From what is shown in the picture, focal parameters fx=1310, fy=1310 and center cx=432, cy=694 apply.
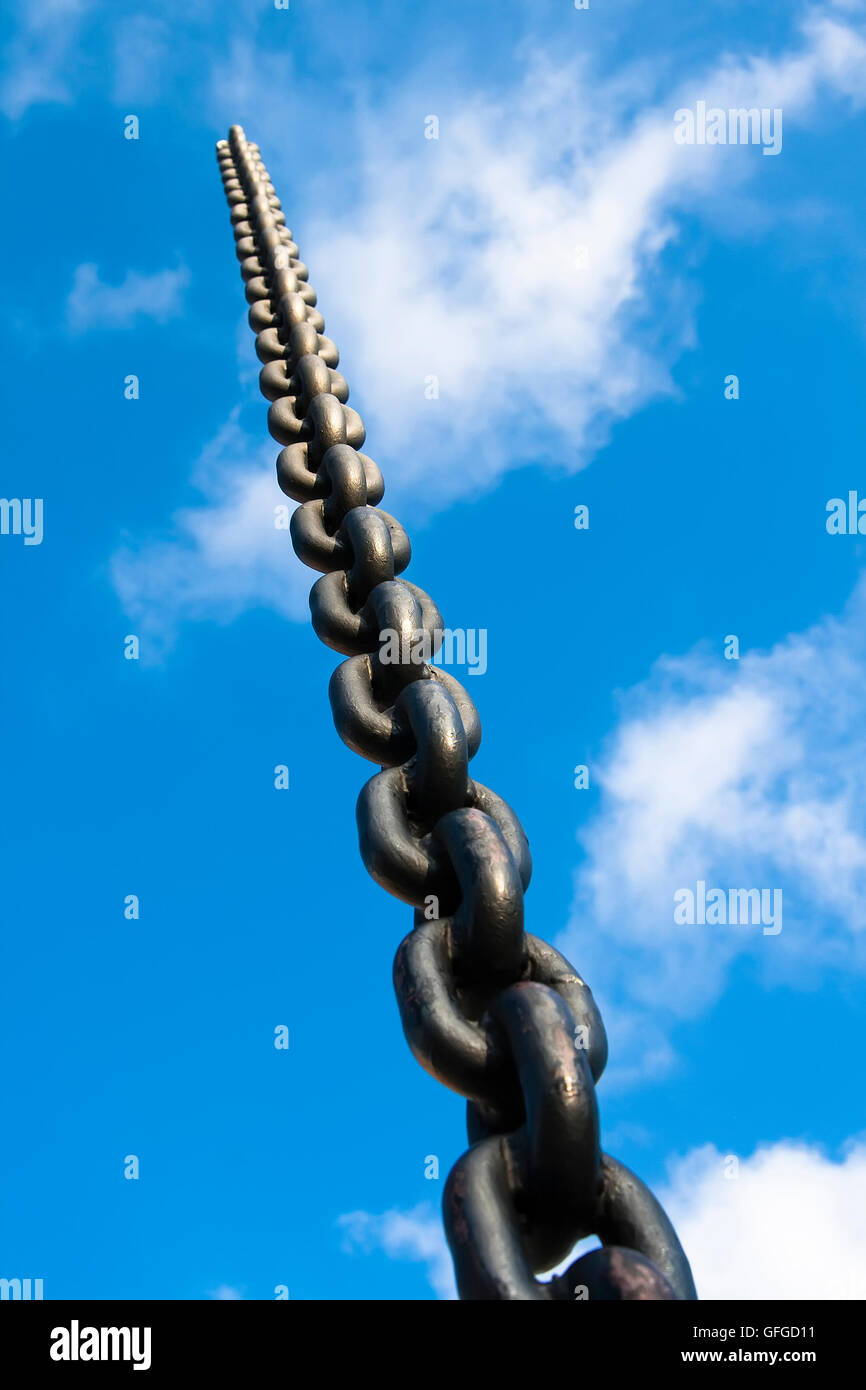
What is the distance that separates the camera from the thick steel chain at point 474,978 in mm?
1007

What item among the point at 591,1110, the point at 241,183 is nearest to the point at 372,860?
the point at 591,1110

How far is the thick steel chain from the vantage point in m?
1.01

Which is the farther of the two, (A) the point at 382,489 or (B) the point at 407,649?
(A) the point at 382,489

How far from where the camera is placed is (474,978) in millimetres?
1202

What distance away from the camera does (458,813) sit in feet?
4.20

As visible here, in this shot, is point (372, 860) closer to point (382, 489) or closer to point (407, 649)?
point (407, 649)

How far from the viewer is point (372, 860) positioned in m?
1.34
